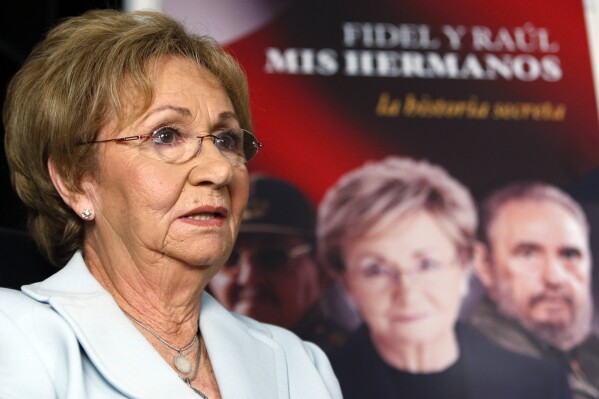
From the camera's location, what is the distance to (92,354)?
4.72 ft

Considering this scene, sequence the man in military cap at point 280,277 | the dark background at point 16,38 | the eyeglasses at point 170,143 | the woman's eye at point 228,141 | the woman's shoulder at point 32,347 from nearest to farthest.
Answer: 1. the woman's shoulder at point 32,347
2. the eyeglasses at point 170,143
3. the woman's eye at point 228,141
4. the dark background at point 16,38
5. the man in military cap at point 280,277

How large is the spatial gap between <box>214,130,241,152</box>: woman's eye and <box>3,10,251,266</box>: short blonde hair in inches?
4.1

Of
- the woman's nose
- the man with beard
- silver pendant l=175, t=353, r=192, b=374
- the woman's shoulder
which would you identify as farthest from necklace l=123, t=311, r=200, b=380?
the man with beard

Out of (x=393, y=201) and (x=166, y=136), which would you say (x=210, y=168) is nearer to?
(x=166, y=136)

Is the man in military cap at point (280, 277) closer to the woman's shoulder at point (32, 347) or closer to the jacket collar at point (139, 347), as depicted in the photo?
the jacket collar at point (139, 347)

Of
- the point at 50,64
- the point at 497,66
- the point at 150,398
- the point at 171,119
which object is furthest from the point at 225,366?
the point at 497,66

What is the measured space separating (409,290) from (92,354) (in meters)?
1.06

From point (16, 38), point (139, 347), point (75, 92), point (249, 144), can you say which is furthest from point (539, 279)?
point (16, 38)

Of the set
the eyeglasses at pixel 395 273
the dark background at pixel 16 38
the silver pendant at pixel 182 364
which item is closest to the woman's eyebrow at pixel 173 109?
the silver pendant at pixel 182 364

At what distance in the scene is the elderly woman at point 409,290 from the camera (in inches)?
89.3

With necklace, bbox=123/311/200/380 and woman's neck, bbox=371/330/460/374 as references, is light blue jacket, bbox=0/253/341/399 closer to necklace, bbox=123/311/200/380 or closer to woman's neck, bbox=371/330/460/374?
necklace, bbox=123/311/200/380

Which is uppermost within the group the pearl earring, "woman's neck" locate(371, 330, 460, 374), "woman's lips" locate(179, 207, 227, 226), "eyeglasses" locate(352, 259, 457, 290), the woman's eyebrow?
the woman's eyebrow

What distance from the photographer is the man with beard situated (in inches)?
91.5

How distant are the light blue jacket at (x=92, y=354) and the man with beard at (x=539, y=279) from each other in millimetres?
782
